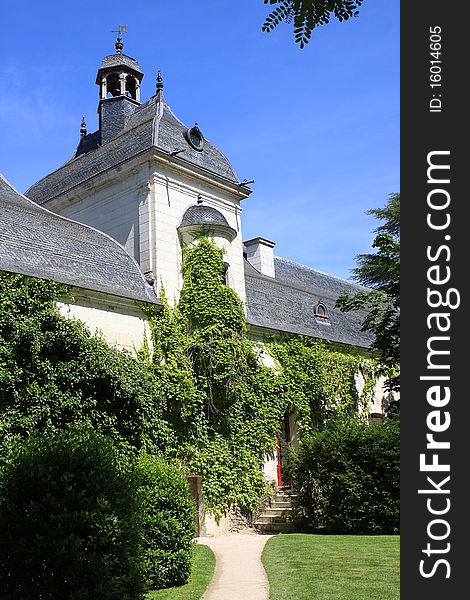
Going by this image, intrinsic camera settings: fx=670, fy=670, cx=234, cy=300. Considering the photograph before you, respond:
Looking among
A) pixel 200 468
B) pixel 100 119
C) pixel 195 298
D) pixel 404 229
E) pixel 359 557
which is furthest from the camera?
pixel 100 119

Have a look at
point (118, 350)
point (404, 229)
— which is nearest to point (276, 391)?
point (118, 350)

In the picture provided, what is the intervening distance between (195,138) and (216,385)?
6.86 m

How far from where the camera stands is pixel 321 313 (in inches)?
851

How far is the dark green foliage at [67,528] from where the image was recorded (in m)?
6.64

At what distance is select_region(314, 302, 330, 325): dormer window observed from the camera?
21.4 meters

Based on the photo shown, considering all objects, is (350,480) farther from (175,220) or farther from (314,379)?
(175,220)

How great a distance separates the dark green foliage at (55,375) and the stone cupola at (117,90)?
790 cm

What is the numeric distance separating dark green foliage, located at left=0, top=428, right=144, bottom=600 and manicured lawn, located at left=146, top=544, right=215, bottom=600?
138cm

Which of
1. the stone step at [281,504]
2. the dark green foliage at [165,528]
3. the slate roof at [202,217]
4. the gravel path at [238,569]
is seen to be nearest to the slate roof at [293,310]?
the slate roof at [202,217]

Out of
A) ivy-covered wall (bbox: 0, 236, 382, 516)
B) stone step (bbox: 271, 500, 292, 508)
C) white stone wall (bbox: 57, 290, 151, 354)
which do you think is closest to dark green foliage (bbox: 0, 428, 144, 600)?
ivy-covered wall (bbox: 0, 236, 382, 516)

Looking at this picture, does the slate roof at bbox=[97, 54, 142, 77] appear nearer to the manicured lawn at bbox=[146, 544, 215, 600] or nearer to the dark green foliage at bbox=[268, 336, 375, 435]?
the dark green foliage at bbox=[268, 336, 375, 435]

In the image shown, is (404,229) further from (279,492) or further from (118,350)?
(279,492)

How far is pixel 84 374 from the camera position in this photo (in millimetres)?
12562

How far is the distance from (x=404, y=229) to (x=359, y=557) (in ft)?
29.8
